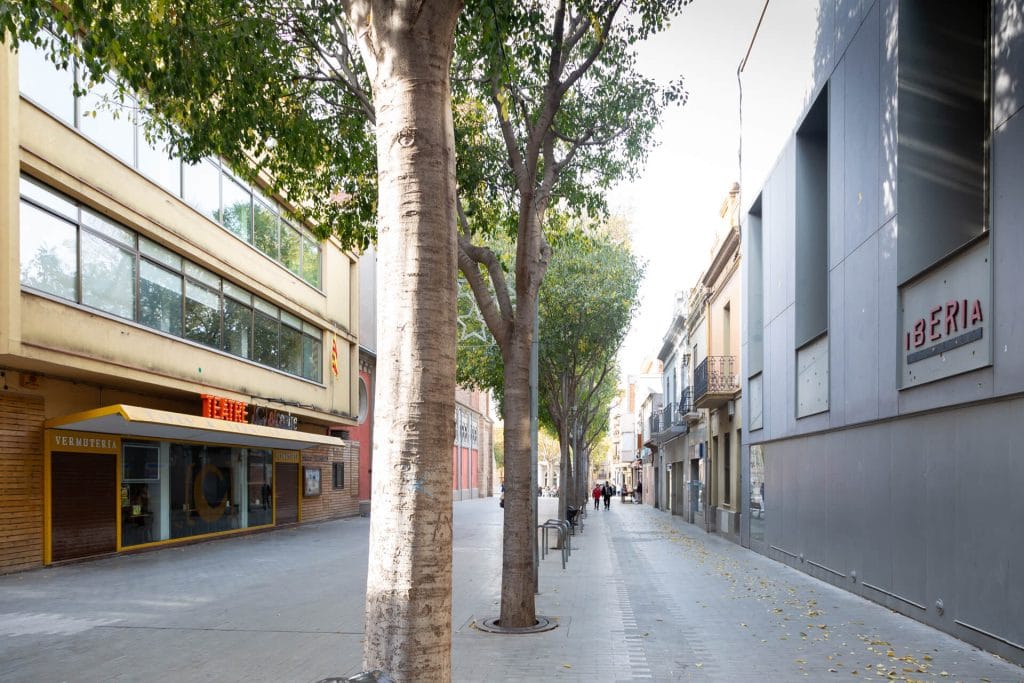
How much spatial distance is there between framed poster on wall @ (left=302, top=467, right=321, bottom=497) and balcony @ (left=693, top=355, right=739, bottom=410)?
13158 millimetres

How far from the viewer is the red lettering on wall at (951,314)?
902cm

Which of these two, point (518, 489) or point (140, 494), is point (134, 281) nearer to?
point (140, 494)

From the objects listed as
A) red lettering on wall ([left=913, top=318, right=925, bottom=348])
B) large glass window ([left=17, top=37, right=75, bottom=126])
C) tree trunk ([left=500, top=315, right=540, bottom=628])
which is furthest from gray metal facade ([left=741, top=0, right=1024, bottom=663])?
large glass window ([left=17, top=37, right=75, bottom=126])

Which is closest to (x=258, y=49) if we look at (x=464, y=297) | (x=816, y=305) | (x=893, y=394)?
(x=893, y=394)

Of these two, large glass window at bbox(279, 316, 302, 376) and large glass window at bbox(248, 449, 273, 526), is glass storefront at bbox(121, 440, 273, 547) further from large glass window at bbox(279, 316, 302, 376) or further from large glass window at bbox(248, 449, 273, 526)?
large glass window at bbox(279, 316, 302, 376)

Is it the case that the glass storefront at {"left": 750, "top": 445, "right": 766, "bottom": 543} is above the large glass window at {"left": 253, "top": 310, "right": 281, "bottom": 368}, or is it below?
below

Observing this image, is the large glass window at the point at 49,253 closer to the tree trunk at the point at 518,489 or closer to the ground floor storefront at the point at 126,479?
the ground floor storefront at the point at 126,479

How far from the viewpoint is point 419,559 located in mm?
3801

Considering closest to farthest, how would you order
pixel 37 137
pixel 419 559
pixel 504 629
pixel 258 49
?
pixel 419 559 → pixel 504 629 → pixel 258 49 → pixel 37 137

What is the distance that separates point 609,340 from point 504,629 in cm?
1729

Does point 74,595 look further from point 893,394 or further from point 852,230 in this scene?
point 852,230

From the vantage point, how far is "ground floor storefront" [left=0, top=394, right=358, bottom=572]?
561 inches

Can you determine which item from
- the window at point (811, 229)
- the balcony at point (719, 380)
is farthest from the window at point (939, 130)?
the balcony at point (719, 380)

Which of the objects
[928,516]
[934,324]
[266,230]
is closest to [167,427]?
[266,230]
